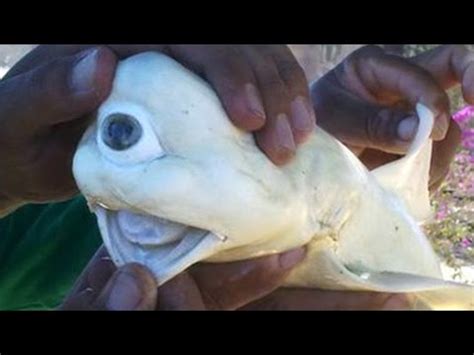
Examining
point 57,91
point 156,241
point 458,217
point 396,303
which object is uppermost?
point 57,91

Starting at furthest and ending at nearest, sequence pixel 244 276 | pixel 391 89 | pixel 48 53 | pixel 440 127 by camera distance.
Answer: pixel 391 89, pixel 440 127, pixel 48 53, pixel 244 276

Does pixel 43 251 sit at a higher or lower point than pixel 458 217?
higher

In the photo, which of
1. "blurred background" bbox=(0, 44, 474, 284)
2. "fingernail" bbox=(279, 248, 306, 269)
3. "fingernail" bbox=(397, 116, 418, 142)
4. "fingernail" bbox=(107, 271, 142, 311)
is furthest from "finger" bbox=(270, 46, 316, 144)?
"blurred background" bbox=(0, 44, 474, 284)

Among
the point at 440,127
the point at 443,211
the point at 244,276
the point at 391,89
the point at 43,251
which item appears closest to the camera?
the point at 244,276

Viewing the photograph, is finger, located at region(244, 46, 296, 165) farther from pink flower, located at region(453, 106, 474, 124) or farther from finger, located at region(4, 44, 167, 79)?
pink flower, located at region(453, 106, 474, 124)

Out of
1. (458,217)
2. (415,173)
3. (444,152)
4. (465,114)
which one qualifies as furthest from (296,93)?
(458,217)

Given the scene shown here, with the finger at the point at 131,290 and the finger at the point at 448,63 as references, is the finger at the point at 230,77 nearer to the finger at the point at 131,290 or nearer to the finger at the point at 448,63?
the finger at the point at 131,290

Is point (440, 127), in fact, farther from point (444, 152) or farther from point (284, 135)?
point (284, 135)
